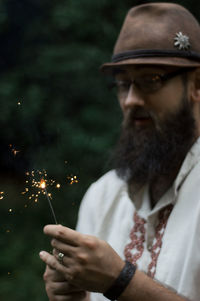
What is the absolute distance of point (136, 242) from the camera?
6.61ft

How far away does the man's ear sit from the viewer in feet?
6.86

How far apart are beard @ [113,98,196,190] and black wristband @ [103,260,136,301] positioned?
0.47 metres

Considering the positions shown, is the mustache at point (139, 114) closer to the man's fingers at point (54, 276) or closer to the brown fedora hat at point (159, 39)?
the brown fedora hat at point (159, 39)

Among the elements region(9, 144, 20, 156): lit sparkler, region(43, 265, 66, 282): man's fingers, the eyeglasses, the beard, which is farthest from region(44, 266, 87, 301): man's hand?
the eyeglasses

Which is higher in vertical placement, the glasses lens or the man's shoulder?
the glasses lens

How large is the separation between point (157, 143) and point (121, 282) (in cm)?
59

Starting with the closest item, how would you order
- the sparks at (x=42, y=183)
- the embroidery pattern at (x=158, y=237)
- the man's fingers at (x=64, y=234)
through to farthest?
the man's fingers at (x=64, y=234) < the sparks at (x=42, y=183) < the embroidery pattern at (x=158, y=237)

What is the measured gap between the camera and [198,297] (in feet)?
5.76

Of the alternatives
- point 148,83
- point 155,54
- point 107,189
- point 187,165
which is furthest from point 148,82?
point 107,189

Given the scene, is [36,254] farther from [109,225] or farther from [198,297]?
[198,297]

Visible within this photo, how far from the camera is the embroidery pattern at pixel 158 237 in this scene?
→ 188 cm

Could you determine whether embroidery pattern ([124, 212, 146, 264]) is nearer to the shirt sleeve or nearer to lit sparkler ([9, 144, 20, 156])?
the shirt sleeve

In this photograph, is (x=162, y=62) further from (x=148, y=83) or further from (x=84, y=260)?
(x=84, y=260)

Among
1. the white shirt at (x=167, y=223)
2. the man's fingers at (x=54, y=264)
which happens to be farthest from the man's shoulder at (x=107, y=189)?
the man's fingers at (x=54, y=264)
